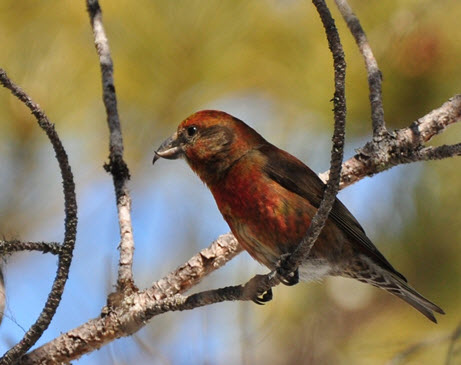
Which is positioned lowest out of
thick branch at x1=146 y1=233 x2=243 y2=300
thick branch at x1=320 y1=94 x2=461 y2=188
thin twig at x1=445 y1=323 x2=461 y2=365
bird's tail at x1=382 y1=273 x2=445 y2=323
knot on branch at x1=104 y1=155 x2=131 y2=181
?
thin twig at x1=445 y1=323 x2=461 y2=365

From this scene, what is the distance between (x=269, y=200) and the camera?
3.05 meters

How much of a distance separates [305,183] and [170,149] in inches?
26.3

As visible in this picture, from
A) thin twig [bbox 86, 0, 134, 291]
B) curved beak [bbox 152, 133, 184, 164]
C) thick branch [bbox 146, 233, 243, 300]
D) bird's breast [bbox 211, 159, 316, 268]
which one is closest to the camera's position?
thick branch [bbox 146, 233, 243, 300]

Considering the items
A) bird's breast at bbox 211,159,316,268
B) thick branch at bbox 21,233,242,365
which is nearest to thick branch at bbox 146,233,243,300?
thick branch at bbox 21,233,242,365

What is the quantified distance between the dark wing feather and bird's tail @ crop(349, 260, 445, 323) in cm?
7

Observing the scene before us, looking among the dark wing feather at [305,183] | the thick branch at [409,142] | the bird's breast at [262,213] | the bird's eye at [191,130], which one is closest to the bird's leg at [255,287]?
the bird's breast at [262,213]

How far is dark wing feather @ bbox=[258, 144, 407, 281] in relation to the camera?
305cm

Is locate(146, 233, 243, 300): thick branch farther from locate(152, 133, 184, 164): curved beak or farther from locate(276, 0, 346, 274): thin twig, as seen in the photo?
locate(152, 133, 184, 164): curved beak

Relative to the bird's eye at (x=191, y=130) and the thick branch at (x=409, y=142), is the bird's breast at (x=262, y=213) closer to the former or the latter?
the bird's eye at (x=191, y=130)

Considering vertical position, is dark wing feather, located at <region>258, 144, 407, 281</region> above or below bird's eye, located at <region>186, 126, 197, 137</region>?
below

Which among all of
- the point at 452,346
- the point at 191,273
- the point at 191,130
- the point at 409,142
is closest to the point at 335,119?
the point at 409,142

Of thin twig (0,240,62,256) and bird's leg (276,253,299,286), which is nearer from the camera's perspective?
thin twig (0,240,62,256)

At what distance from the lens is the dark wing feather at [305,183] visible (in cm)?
305

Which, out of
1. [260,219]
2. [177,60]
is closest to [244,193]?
[260,219]
